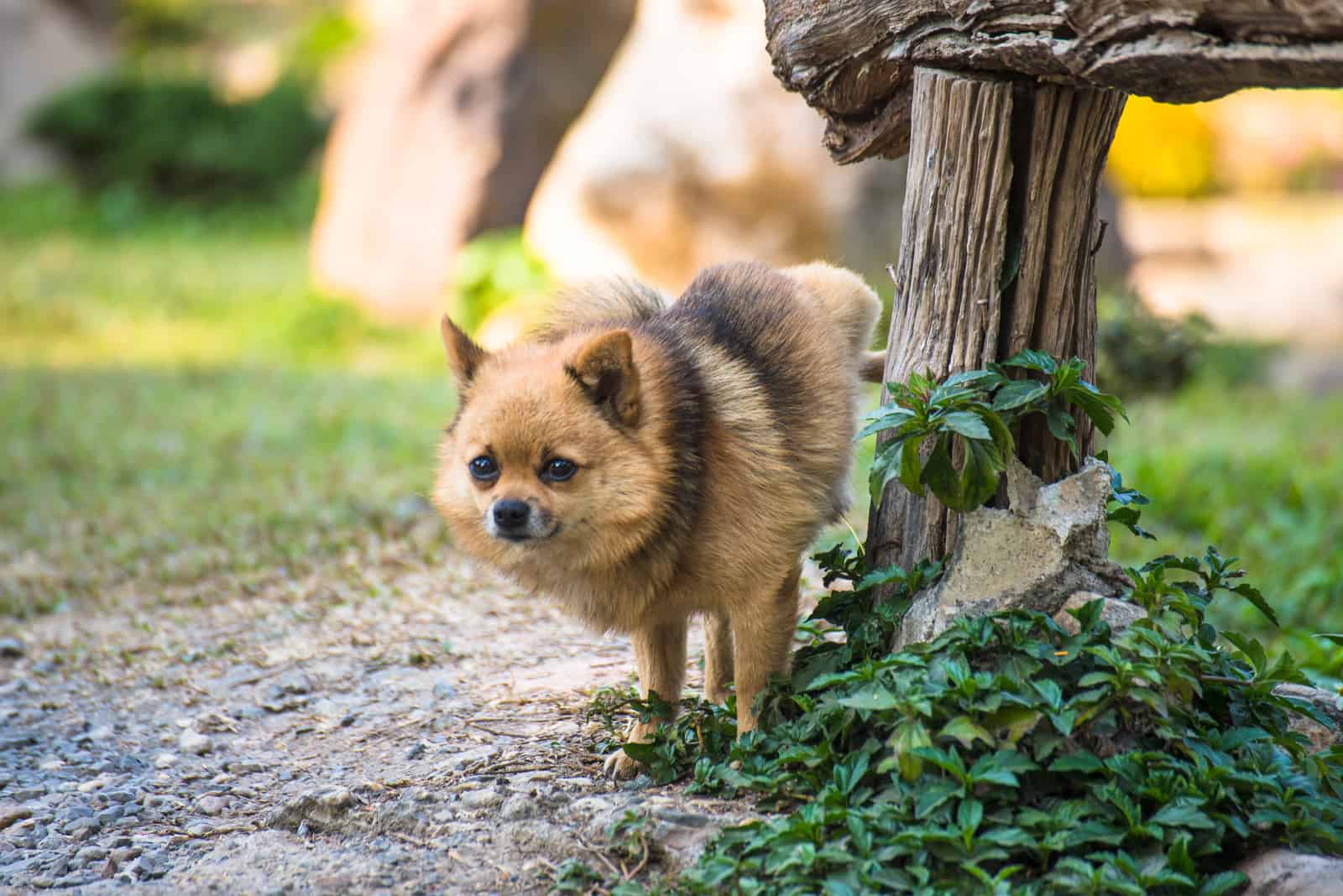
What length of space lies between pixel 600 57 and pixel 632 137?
3.02 metres

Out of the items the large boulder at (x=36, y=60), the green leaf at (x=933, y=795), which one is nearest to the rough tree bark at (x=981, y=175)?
the green leaf at (x=933, y=795)

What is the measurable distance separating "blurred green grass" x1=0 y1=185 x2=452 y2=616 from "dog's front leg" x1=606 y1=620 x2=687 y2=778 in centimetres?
267

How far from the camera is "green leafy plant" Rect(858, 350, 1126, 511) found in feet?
11.1

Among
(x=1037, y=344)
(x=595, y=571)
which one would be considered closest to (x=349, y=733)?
(x=595, y=571)

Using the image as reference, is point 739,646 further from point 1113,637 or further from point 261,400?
point 261,400

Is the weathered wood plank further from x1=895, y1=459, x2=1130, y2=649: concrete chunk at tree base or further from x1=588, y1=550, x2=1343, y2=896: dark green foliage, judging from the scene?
x1=588, y1=550, x2=1343, y2=896: dark green foliage

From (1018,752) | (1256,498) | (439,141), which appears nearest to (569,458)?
(1018,752)

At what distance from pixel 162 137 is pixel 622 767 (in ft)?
49.6

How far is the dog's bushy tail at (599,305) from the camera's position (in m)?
4.40

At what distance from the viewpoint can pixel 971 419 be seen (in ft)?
11.0

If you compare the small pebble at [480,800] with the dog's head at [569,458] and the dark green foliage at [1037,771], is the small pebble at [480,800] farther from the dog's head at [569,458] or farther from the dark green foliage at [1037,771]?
the dog's head at [569,458]

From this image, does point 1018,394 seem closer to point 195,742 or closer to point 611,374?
point 611,374

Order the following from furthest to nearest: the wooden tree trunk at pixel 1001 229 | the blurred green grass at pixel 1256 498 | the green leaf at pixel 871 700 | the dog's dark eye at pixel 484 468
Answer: the blurred green grass at pixel 1256 498 → the dog's dark eye at pixel 484 468 → the wooden tree trunk at pixel 1001 229 → the green leaf at pixel 871 700

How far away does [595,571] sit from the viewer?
3787mm
